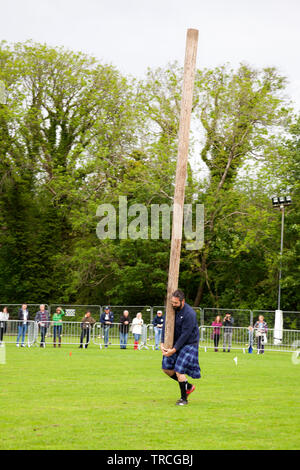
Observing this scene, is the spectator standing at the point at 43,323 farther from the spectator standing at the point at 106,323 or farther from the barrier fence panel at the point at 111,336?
the spectator standing at the point at 106,323

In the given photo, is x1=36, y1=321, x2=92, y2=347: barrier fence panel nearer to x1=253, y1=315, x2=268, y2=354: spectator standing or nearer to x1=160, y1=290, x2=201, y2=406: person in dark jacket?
x1=253, y1=315, x2=268, y2=354: spectator standing

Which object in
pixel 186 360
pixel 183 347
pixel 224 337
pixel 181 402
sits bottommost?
pixel 224 337

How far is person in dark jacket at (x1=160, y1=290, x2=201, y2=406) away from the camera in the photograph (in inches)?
366

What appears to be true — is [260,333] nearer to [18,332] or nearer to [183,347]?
[18,332]

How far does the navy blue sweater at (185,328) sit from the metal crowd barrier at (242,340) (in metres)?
15.6

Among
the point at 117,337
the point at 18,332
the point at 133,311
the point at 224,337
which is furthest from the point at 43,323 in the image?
the point at 133,311

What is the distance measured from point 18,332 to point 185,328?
51.9ft

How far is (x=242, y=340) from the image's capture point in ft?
84.6

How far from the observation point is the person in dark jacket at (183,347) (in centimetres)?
930

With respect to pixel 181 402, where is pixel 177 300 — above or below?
above

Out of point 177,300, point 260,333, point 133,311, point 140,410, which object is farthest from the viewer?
point 133,311

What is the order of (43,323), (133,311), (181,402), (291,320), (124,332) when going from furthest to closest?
(133,311) → (291,320) → (124,332) → (43,323) → (181,402)

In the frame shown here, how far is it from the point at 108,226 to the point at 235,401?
1139 inches
